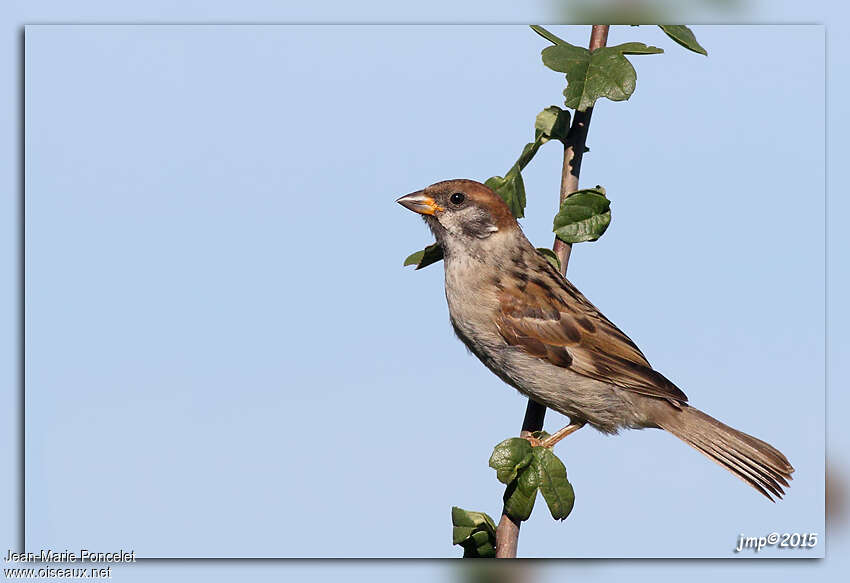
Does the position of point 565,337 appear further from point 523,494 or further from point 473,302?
point 523,494

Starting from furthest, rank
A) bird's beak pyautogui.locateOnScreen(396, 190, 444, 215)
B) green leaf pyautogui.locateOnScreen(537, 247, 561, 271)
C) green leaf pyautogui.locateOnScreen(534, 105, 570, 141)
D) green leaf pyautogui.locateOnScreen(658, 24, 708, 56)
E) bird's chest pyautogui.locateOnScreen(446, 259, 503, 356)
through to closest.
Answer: bird's chest pyautogui.locateOnScreen(446, 259, 503, 356) < bird's beak pyautogui.locateOnScreen(396, 190, 444, 215) < green leaf pyautogui.locateOnScreen(537, 247, 561, 271) < green leaf pyautogui.locateOnScreen(534, 105, 570, 141) < green leaf pyautogui.locateOnScreen(658, 24, 708, 56)

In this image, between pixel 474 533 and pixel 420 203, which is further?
pixel 420 203

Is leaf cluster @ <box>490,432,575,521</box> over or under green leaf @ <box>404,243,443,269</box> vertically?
under

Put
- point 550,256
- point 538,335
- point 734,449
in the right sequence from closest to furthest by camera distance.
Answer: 1. point 550,256
2. point 734,449
3. point 538,335

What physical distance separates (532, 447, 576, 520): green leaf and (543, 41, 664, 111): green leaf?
1.78 m

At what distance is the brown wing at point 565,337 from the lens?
5.99 metres

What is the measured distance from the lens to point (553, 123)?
500 cm

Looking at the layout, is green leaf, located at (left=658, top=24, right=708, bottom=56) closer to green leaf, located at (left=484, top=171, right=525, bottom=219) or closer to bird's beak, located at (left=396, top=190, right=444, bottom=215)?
green leaf, located at (left=484, top=171, right=525, bottom=219)

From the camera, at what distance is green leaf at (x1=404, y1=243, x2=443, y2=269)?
563 cm

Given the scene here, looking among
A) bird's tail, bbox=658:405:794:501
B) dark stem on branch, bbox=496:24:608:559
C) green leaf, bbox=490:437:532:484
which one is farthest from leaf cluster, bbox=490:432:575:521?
bird's tail, bbox=658:405:794:501

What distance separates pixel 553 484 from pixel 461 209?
2.12 metres

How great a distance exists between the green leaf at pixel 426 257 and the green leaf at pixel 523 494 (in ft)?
5.39

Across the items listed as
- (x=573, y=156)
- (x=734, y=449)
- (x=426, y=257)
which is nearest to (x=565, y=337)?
(x=426, y=257)

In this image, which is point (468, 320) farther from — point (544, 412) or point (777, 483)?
point (777, 483)
